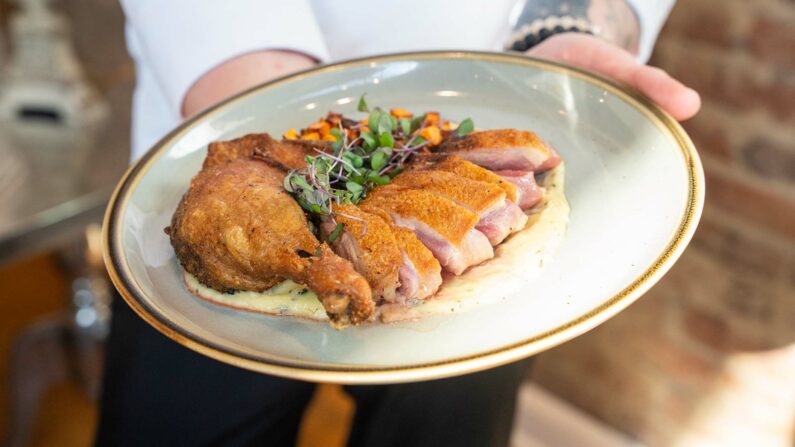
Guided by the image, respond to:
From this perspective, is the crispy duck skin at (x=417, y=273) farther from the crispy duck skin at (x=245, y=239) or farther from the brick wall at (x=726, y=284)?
the brick wall at (x=726, y=284)

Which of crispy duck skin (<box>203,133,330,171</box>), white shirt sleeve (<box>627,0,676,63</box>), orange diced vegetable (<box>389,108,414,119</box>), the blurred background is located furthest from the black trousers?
the blurred background

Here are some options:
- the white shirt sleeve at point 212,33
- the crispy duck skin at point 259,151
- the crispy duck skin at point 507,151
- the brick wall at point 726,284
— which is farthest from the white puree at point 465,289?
the brick wall at point 726,284

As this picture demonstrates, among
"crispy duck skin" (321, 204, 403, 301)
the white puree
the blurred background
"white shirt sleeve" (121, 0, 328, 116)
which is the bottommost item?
the blurred background

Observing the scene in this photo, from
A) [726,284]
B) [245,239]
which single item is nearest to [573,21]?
[245,239]

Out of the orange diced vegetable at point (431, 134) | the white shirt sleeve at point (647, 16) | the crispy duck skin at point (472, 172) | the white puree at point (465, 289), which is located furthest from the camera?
the white shirt sleeve at point (647, 16)

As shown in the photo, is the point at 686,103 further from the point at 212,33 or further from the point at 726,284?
the point at 726,284

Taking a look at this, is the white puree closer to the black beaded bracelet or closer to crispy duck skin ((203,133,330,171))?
crispy duck skin ((203,133,330,171))
